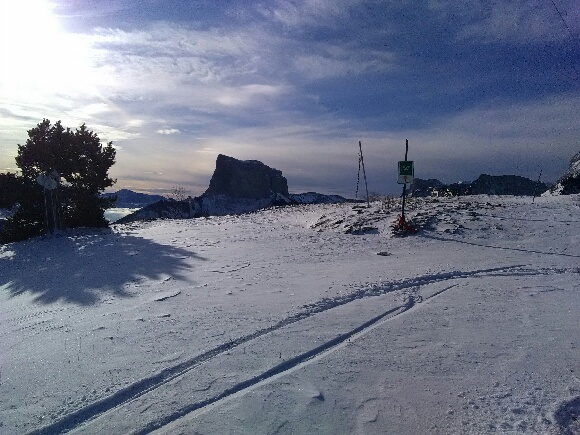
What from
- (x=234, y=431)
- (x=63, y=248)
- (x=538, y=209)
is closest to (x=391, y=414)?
(x=234, y=431)

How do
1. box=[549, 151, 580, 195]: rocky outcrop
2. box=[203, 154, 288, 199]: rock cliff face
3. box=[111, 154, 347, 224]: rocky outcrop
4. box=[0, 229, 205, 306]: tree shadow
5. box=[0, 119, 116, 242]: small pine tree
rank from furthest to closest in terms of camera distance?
box=[203, 154, 288, 199]: rock cliff face
box=[111, 154, 347, 224]: rocky outcrop
box=[549, 151, 580, 195]: rocky outcrop
box=[0, 119, 116, 242]: small pine tree
box=[0, 229, 205, 306]: tree shadow

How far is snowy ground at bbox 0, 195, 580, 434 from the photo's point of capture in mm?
3797

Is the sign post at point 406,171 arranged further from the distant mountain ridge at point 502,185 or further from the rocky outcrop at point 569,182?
the distant mountain ridge at point 502,185

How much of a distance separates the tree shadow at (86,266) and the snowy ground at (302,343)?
125mm

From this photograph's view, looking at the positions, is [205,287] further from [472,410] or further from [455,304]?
[472,410]

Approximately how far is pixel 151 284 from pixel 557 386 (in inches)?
317

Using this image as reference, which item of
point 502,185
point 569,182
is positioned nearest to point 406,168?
point 569,182

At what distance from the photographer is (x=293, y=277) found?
9406mm

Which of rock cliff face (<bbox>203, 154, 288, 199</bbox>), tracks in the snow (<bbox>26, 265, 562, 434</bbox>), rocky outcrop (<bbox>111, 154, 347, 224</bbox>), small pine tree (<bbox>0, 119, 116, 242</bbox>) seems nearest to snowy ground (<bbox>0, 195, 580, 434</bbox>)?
tracks in the snow (<bbox>26, 265, 562, 434</bbox>)

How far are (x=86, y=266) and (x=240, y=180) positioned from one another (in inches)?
4837

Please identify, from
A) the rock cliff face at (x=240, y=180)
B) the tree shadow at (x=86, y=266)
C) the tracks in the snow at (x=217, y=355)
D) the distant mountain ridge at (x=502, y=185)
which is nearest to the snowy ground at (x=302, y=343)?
the tracks in the snow at (x=217, y=355)

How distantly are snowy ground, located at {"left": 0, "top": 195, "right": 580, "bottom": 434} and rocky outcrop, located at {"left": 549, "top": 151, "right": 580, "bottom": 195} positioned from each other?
1220 centimetres

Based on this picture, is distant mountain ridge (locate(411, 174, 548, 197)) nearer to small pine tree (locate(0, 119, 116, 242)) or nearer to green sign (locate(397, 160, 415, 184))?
green sign (locate(397, 160, 415, 184))

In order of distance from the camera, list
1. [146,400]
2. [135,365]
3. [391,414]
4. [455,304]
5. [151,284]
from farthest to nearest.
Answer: [151,284]
[455,304]
[135,365]
[146,400]
[391,414]
